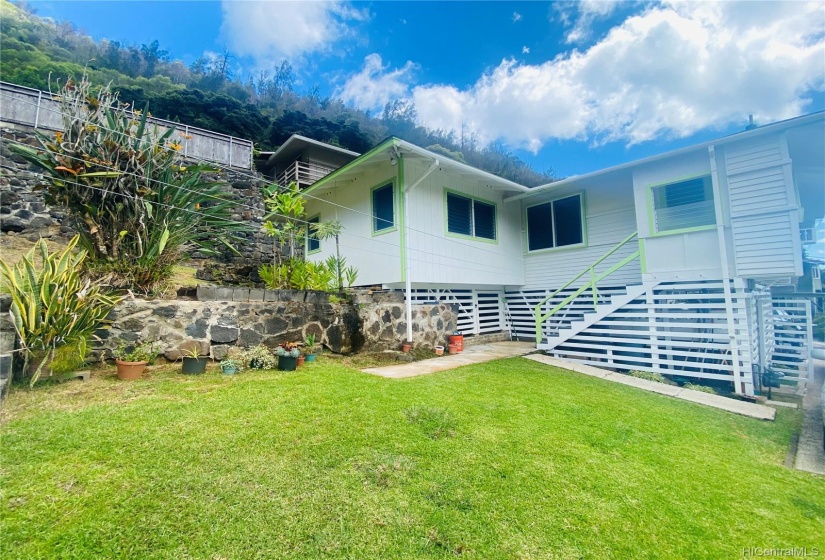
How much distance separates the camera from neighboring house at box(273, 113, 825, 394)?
6074mm

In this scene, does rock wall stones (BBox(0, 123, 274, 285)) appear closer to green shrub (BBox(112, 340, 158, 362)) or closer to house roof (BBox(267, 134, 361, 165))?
green shrub (BBox(112, 340, 158, 362))

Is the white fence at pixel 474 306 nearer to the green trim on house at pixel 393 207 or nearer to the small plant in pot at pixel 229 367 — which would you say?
the green trim on house at pixel 393 207

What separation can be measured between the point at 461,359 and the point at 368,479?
15.5 ft

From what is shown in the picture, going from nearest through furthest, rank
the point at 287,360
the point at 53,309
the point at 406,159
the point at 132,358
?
the point at 53,309
the point at 132,358
the point at 287,360
the point at 406,159

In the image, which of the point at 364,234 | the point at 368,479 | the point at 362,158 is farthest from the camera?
the point at 364,234

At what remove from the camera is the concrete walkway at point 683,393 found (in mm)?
4840

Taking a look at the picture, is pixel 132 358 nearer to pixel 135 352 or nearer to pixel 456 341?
pixel 135 352

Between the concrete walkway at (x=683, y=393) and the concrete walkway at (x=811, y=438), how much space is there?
14.9 inches

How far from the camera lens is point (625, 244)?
8.34m

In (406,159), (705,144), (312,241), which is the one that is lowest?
(312,241)

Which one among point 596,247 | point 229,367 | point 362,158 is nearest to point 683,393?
point 596,247

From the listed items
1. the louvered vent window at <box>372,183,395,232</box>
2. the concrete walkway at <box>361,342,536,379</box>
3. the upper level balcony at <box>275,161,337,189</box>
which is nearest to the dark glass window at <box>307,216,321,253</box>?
the louvered vent window at <box>372,183,395,232</box>

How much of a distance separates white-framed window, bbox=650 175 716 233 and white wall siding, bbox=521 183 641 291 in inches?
38.5

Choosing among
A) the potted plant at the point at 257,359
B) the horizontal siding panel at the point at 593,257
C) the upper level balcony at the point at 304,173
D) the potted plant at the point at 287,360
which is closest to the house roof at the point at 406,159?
the horizontal siding panel at the point at 593,257
